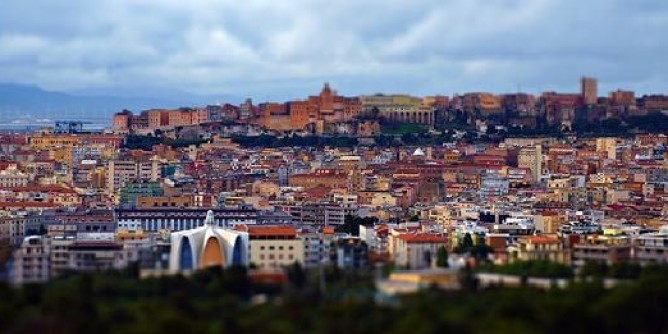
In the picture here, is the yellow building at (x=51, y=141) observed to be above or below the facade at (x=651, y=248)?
above

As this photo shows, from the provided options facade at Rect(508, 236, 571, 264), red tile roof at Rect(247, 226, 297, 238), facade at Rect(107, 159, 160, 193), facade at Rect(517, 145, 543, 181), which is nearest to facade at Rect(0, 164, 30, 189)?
facade at Rect(107, 159, 160, 193)

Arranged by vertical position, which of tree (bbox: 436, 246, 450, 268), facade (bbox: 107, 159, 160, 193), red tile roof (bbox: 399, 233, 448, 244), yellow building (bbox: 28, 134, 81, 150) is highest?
yellow building (bbox: 28, 134, 81, 150)

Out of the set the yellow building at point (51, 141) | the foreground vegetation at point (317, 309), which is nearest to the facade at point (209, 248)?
the foreground vegetation at point (317, 309)

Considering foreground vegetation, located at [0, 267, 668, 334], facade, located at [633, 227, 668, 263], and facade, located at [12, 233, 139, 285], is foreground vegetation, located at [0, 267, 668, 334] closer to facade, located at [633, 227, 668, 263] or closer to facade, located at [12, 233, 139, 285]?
facade, located at [12, 233, 139, 285]

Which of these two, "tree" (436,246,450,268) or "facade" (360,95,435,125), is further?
"facade" (360,95,435,125)

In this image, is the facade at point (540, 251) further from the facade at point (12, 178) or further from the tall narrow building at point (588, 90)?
the tall narrow building at point (588, 90)

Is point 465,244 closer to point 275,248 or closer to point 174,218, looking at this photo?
point 275,248
